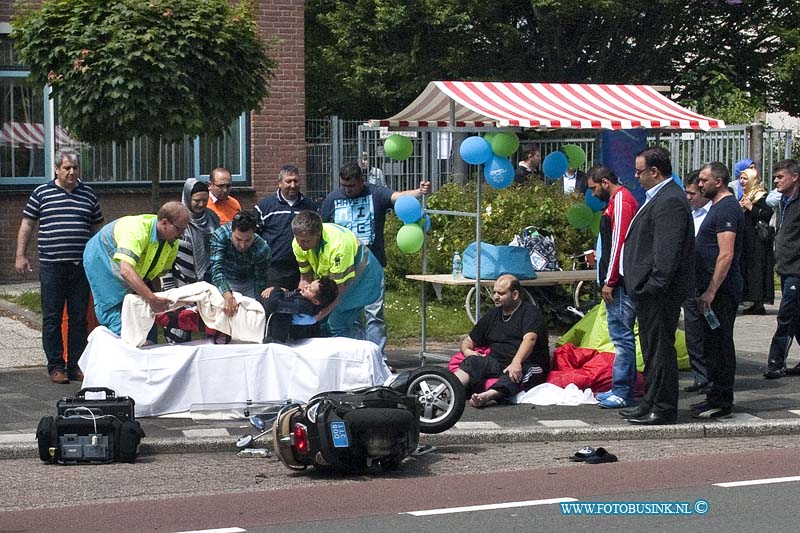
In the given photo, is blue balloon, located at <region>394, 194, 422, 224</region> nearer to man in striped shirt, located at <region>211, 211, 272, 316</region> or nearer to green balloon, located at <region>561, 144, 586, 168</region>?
man in striped shirt, located at <region>211, 211, 272, 316</region>

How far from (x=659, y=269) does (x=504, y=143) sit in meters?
2.73

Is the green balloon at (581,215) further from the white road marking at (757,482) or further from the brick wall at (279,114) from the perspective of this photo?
the brick wall at (279,114)

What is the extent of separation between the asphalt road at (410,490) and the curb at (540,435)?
0.09m

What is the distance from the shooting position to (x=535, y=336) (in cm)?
1087

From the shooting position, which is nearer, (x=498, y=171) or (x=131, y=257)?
(x=131, y=257)

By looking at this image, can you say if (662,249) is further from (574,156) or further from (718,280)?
(574,156)

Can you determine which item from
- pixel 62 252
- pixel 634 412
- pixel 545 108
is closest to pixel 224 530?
pixel 634 412

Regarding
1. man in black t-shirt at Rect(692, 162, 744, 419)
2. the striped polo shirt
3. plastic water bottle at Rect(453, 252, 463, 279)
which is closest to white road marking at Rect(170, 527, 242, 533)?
man in black t-shirt at Rect(692, 162, 744, 419)

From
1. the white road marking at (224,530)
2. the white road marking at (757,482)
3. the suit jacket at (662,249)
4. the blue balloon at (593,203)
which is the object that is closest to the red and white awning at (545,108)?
the blue balloon at (593,203)

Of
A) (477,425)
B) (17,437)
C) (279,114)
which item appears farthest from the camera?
(279,114)

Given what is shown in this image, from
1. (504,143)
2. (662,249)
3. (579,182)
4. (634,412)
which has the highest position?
(504,143)

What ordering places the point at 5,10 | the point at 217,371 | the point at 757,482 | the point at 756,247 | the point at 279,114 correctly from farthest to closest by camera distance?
the point at 279,114 < the point at 5,10 < the point at 756,247 < the point at 217,371 < the point at 757,482

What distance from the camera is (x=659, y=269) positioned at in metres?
9.62

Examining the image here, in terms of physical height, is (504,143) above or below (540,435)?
above
